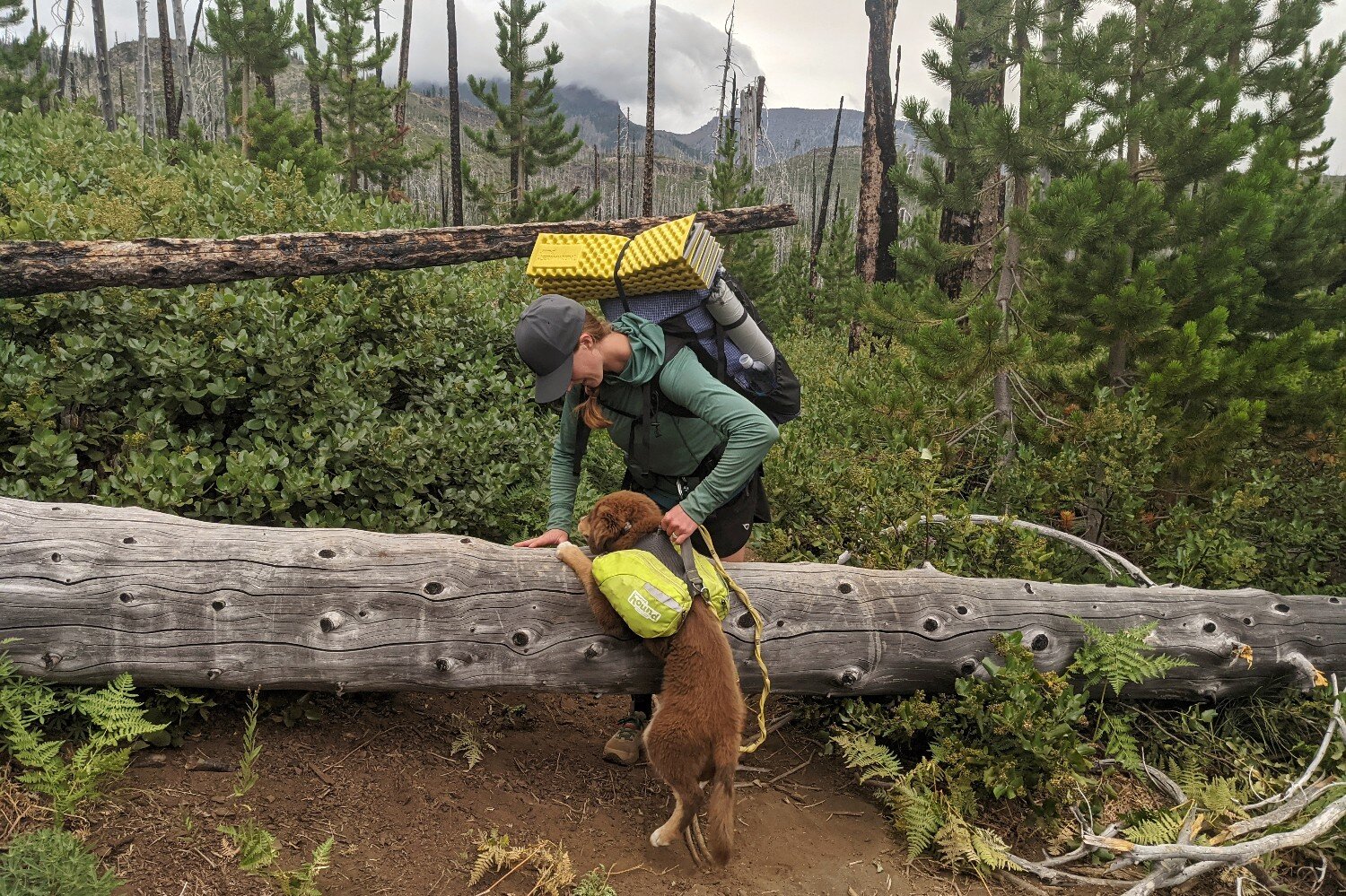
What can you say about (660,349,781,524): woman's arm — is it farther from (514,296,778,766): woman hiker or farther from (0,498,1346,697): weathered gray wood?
(0,498,1346,697): weathered gray wood

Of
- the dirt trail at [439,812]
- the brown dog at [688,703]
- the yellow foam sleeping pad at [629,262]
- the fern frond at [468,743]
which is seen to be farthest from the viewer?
the fern frond at [468,743]

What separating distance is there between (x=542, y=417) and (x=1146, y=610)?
4.40 meters

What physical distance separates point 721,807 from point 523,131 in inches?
966

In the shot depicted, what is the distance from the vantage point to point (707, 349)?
3.19 metres

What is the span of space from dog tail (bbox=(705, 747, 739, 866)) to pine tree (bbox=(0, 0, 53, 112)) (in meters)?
26.9

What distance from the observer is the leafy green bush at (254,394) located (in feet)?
13.9

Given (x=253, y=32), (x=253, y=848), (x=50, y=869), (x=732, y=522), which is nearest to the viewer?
(x=50, y=869)

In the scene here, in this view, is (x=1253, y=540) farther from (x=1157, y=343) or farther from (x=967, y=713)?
(x=967, y=713)

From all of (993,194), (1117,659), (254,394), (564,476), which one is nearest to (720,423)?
(564,476)

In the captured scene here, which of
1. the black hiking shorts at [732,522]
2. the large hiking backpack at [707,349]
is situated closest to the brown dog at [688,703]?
the large hiking backpack at [707,349]

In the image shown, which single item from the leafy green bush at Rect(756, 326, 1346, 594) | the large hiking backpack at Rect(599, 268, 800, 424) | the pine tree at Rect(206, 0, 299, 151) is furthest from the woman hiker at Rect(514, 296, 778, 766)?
the pine tree at Rect(206, 0, 299, 151)

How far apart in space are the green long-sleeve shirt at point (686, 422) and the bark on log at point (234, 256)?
2484mm

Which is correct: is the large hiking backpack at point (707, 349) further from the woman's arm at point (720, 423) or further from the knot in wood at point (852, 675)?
the knot in wood at point (852, 675)

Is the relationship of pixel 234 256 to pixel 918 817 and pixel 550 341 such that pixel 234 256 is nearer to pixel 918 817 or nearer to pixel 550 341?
pixel 550 341
